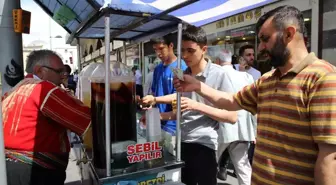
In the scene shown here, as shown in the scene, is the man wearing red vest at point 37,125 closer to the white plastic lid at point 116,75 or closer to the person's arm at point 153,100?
the white plastic lid at point 116,75

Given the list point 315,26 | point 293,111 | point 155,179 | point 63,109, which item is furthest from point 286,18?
point 315,26

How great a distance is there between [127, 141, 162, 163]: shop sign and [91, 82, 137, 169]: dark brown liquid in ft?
0.47

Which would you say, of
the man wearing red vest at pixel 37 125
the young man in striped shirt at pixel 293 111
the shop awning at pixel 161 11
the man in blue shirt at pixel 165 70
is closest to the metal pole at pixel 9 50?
the shop awning at pixel 161 11

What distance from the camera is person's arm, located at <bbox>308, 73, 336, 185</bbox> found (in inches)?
44.3

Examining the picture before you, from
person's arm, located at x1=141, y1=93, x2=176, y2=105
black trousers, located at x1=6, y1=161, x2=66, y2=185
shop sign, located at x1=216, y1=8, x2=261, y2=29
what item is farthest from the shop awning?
shop sign, located at x1=216, y1=8, x2=261, y2=29

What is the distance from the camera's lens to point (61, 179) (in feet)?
6.87

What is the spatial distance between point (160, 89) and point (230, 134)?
1163 millimetres

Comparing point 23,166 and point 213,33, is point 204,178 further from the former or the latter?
point 213,33

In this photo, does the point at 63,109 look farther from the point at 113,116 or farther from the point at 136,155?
the point at 136,155

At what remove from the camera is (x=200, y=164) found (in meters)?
2.14

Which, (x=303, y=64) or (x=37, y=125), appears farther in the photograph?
(x=37, y=125)

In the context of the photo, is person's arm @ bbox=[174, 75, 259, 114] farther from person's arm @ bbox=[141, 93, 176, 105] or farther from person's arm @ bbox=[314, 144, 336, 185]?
person's arm @ bbox=[314, 144, 336, 185]

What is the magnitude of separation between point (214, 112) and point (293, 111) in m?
0.75

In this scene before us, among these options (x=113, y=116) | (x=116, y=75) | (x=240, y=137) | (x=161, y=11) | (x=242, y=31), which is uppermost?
(x=242, y=31)
